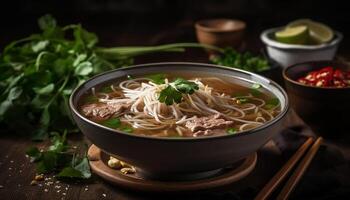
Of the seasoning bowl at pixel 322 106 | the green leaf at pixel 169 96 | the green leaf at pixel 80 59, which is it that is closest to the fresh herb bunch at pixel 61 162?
the green leaf at pixel 169 96

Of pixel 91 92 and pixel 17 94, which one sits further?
pixel 17 94

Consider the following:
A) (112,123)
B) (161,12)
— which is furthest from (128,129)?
(161,12)

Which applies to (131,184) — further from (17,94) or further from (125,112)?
(17,94)

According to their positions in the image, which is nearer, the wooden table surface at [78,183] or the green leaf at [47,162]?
the wooden table surface at [78,183]

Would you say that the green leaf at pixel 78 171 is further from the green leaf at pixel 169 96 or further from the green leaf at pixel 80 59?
the green leaf at pixel 80 59

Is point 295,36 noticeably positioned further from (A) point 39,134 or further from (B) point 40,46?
(A) point 39,134

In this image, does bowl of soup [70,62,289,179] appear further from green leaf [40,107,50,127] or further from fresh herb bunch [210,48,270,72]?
fresh herb bunch [210,48,270,72]

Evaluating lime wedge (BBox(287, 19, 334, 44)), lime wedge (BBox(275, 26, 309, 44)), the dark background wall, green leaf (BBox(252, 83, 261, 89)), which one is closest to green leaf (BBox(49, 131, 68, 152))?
green leaf (BBox(252, 83, 261, 89))

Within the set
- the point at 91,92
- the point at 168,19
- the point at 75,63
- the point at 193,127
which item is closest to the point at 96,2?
the point at 168,19
